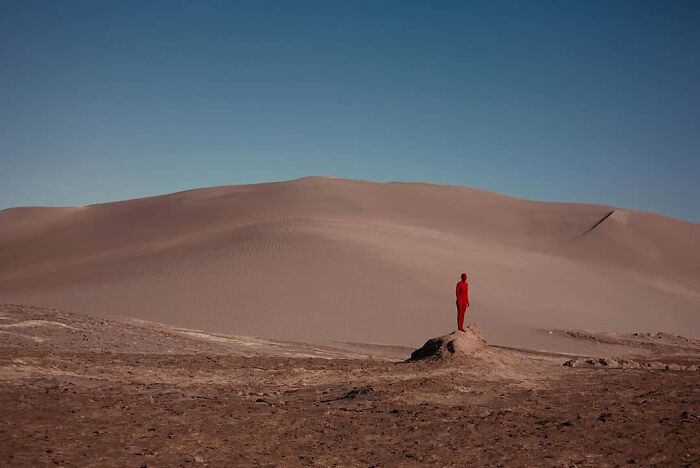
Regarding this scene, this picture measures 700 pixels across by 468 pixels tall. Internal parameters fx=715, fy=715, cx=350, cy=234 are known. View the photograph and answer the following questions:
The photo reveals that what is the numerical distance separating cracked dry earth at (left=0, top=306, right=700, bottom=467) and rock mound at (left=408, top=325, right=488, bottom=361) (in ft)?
1.00

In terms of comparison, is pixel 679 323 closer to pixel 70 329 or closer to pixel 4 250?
pixel 70 329

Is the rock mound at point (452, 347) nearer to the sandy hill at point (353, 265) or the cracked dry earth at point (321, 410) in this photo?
the cracked dry earth at point (321, 410)

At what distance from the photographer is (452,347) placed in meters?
14.4

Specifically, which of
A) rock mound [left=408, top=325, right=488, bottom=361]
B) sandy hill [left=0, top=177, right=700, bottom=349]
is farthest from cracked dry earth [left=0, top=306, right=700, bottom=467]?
sandy hill [left=0, top=177, right=700, bottom=349]

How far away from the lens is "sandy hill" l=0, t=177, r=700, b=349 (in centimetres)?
2750

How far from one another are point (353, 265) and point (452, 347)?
18911 millimetres

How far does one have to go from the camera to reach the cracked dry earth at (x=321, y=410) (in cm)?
771

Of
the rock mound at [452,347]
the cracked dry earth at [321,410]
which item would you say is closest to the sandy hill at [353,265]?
the rock mound at [452,347]

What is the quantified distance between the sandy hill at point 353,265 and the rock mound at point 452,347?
961cm

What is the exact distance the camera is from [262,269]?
32406mm

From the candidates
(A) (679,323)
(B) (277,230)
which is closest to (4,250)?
(B) (277,230)

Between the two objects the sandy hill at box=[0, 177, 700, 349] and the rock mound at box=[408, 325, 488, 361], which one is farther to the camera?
the sandy hill at box=[0, 177, 700, 349]

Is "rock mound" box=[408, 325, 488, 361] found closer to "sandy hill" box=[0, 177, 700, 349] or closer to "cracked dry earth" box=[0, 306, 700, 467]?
"cracked dry earth" box=[0, 306, 700, 467]

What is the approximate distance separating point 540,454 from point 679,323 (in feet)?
94.3
